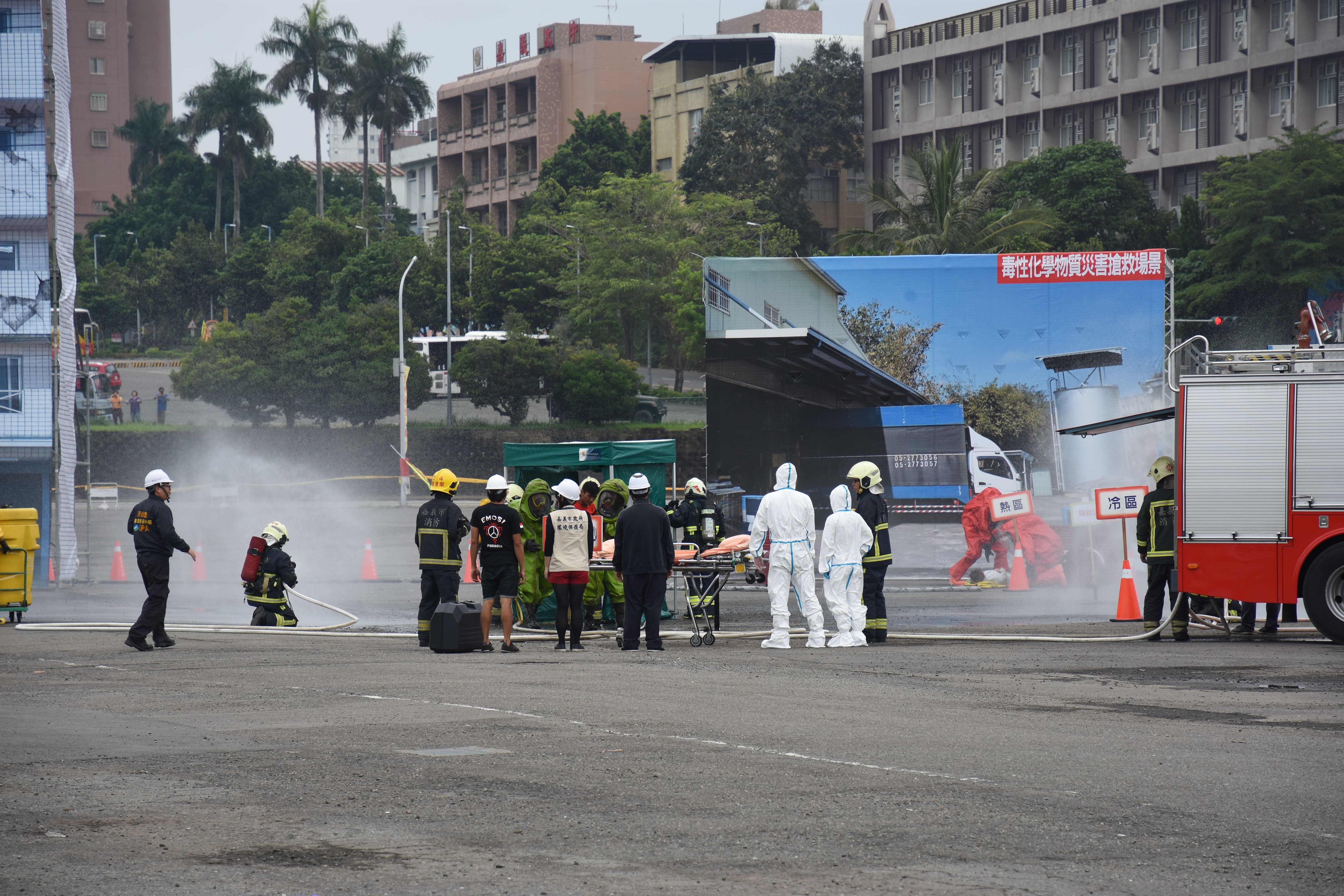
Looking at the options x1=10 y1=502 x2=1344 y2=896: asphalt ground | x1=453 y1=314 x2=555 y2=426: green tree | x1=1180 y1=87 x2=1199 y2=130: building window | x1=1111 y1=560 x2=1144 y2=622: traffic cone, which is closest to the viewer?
x1=10 y1=502 x2=1344 y2=896: asphalt ground

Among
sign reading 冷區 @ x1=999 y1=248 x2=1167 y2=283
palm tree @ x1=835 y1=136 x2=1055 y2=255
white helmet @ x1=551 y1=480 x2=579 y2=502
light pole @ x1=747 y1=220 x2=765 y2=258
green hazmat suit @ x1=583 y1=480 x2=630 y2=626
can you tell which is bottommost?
green hazmat suit @ x1=583 y1=480 x2=630 y2=626

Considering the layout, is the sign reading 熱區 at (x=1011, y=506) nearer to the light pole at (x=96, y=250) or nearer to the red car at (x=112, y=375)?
the red car at (x=112, y=375)

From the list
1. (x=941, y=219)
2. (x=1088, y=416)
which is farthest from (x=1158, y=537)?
(x=941, y=219)

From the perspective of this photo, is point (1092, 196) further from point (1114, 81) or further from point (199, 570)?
point (199, 570)

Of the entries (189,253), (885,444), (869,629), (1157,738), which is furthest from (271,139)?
(1157,738)

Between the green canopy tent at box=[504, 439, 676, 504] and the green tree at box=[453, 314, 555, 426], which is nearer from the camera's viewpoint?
the green canopy tent at box=[504, 439, 676, 504]

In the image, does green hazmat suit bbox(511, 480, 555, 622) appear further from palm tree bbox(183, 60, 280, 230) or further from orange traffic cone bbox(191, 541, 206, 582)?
palm tree bbox(183, 60, 280, 230)

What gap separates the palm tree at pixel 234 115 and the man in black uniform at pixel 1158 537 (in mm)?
80459

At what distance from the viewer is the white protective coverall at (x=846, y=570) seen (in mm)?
15500

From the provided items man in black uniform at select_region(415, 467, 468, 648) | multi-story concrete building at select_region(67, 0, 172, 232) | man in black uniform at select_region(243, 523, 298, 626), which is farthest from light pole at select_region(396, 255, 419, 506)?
multi-story concrete building at select_region(67, 0, 172, 232)

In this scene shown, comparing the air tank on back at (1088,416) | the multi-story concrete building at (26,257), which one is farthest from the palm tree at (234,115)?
the air tank on back at (1088,416)

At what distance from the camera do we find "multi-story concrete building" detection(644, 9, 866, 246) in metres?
83.4

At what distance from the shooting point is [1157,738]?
9.41 m

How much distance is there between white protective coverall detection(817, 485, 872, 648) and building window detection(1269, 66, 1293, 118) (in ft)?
170
